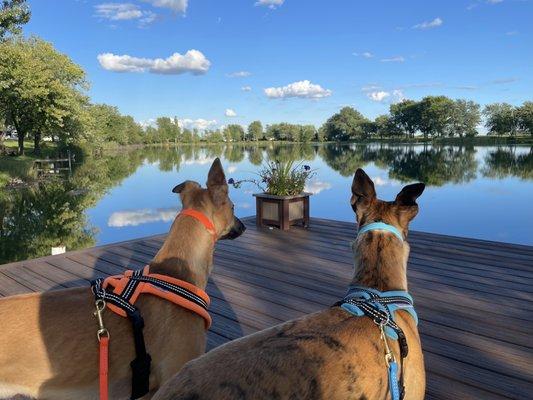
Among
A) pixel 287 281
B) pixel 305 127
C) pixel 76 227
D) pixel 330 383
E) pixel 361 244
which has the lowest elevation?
pixel 76 227

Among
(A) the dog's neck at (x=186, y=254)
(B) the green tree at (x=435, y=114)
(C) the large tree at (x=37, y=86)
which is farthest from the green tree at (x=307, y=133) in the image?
(A) the dog's neck at (x=186, y=254)

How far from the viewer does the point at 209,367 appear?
1387 millimetres

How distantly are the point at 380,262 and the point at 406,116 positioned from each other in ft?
410

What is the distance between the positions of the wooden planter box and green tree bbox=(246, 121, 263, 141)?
483 ft

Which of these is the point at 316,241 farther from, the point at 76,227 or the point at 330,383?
the point at 76,227

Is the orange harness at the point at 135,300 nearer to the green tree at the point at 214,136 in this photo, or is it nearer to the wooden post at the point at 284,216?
the wooden post at the point at 284,216

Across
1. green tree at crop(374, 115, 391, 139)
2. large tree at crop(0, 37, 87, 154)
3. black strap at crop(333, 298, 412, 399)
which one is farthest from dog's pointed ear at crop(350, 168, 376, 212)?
green tree at crop(374, 115, 391, 139)

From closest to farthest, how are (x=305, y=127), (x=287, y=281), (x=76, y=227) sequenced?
(x=287, y=281) → (x=76, y=227) → (x=305, y=127)

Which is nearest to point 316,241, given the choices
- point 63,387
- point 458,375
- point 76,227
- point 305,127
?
point 458,375

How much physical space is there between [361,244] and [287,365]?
859 mm

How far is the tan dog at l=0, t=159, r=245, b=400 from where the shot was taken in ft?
6.33

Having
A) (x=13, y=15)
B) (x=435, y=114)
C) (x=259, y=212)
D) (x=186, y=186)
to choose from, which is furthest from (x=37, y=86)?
(x=435, y=114)

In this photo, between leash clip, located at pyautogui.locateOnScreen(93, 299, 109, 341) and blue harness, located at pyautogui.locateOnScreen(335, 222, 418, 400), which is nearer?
blue harness, located at pyautogui.locateOnScreen(335, 222, 418, 400)

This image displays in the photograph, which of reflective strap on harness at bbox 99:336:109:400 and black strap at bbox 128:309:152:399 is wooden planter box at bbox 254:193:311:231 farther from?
reflective strap on harness at bbox 99:336:109:400
